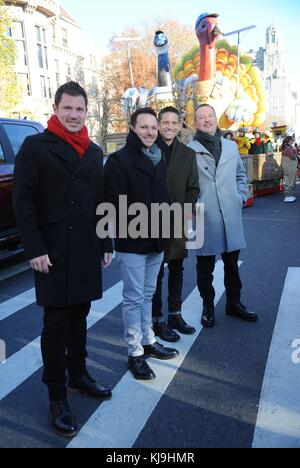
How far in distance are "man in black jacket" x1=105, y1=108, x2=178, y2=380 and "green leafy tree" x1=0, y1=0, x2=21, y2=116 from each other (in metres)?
18.1

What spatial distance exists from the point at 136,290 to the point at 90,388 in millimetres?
747

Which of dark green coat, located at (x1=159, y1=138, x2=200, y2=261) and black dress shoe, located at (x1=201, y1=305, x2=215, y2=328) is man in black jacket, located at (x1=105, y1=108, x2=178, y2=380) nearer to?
dark green coat, located at (x1=159, y1=138, x2=200, y2=261)

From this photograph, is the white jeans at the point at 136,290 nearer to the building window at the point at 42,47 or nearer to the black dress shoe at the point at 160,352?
the black dress shoe at the point at 160,352

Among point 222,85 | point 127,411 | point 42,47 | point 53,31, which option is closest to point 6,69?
point 222,85

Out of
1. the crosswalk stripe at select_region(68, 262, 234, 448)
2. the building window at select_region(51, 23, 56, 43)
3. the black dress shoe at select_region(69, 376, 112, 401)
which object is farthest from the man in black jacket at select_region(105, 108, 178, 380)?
the building window at select_region(51, 23, 56, 43)

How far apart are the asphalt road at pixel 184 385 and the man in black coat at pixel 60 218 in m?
0.27

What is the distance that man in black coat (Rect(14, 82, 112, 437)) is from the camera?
8.21ft

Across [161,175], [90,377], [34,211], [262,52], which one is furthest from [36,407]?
[262,52]

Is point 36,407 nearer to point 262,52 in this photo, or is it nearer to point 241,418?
point 241,418

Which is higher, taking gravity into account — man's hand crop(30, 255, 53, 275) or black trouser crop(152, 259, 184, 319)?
man's hand crop(30, 255, 53, 275)

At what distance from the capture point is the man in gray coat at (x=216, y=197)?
3.87m

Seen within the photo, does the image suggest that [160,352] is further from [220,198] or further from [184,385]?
[220,198]

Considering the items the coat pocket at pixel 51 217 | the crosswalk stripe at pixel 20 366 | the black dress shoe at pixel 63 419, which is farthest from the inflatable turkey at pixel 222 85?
the black dress shoe at pixel 63 419

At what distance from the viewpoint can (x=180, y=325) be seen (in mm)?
3975
